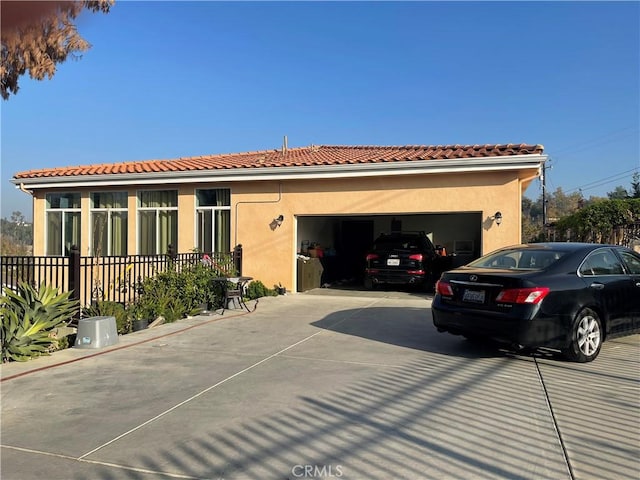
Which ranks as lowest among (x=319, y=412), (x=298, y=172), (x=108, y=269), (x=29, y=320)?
(x=319, y=412)

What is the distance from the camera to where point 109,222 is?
606 inches

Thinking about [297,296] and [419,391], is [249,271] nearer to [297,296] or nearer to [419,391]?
[297,296]

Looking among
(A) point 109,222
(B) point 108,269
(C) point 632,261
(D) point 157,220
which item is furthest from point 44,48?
(C) point 632,261

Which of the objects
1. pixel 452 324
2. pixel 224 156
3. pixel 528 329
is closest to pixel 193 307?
pixel 452 324

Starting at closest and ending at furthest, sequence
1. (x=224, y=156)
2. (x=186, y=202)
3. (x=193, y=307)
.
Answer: (x=193, y=307), (x=186, y=202), (x=224, y=156)

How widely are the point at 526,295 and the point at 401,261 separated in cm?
747

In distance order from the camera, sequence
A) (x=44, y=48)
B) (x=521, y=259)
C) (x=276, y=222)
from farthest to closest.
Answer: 1. (x=276, y=222)
2. (x=44, y=48)
3. (x=521, y=259)

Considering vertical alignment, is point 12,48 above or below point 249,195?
above

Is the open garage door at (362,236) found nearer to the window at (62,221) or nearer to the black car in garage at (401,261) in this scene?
the black car in garage at (401,261)

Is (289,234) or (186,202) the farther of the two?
(186,202)

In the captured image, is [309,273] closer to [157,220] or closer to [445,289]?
[157,220]

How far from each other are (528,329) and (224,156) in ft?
47.3

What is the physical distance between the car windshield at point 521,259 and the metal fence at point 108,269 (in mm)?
6438

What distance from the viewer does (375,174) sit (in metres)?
12.2
